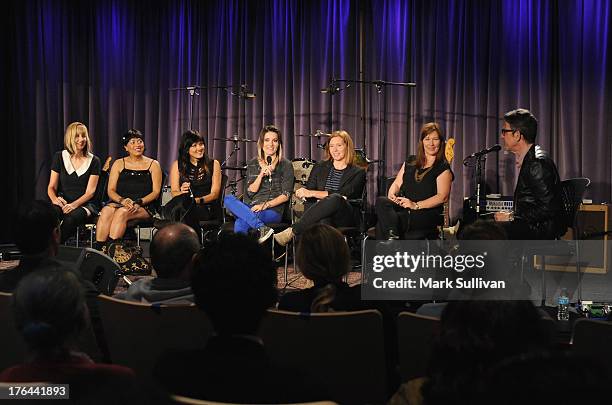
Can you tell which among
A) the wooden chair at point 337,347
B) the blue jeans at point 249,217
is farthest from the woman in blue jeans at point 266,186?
the wooden chair at point 337,347

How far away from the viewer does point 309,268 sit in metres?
2.27

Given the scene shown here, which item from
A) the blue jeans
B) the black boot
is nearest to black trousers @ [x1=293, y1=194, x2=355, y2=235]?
the blue jeans

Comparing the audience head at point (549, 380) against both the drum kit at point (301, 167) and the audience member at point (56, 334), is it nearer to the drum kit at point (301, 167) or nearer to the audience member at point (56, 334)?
the audience member at point (56, 334)

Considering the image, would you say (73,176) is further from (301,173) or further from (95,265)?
(95,265)

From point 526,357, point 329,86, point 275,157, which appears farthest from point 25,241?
point 329,86

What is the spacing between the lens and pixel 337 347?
1.89 m

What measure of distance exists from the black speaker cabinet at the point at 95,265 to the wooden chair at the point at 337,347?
1.24 meters

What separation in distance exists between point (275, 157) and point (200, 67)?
9.83ft

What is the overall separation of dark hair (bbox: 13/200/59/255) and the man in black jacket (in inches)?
111

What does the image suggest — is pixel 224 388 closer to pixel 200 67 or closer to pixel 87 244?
pixel 87 244

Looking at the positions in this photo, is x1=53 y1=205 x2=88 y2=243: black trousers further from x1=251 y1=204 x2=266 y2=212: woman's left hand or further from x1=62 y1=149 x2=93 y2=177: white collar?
x1=251 y1=204 x2=266 y2=212: woman's left hand

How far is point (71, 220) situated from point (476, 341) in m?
4.92

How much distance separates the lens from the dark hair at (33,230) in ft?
7.98

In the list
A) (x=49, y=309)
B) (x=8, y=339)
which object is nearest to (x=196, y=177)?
(x=8, y=339)
